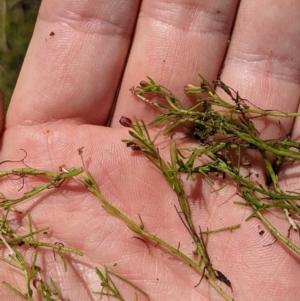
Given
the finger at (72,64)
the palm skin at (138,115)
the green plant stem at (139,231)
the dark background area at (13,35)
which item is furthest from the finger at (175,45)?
the dark background area at (13,35)

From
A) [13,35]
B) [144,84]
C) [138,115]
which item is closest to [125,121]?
[138,115]

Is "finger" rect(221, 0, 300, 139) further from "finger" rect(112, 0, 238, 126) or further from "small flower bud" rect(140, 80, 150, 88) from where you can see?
"small flower bud" rect(140, 80, 150, 88)

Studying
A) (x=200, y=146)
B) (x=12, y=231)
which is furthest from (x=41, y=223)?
(x=200, y=146)

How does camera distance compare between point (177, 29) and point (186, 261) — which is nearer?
point (186, 261)

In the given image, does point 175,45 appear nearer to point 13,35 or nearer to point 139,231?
point 139,231

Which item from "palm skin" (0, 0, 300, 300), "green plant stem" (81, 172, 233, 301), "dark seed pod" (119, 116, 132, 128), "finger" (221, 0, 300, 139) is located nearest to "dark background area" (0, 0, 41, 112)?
"palm skin" (0, 0, 300, 300)

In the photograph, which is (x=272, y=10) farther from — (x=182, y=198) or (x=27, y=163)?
(x=27, y=163)
